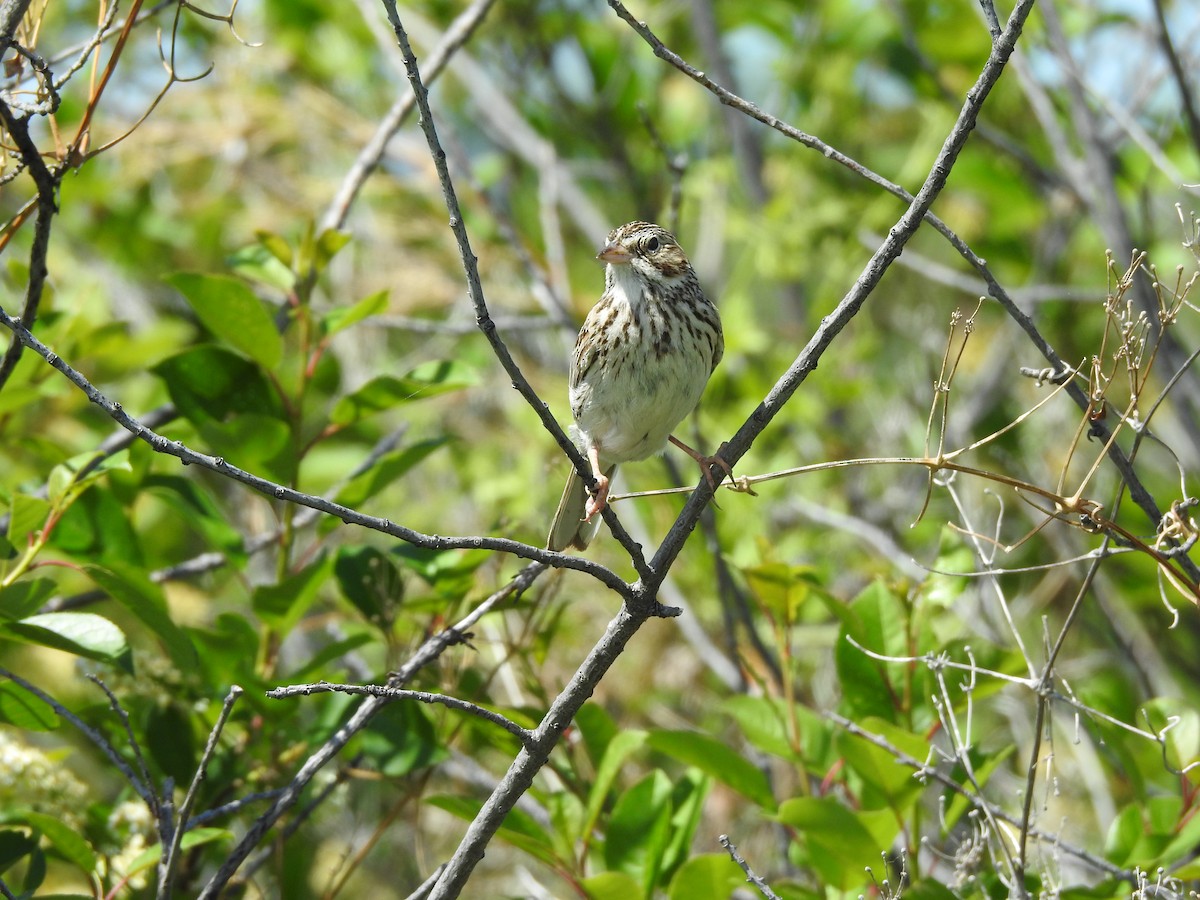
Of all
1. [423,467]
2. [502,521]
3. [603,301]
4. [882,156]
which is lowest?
[502,521]

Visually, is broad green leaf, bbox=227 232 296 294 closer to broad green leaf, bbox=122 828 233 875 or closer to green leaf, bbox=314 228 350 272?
green leaf, bbox=314 228 350 272

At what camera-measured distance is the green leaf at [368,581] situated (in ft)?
9.82

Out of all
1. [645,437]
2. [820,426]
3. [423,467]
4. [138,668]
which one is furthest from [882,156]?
[138,668]

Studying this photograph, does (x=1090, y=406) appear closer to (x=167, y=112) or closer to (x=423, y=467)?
(x=423, y=467)

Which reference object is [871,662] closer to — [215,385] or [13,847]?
[215,385]

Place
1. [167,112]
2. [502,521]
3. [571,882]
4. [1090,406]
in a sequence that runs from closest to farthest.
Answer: [1090,406], [571,882], [502,521], [167,112]

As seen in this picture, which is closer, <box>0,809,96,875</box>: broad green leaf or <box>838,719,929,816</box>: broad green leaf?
<box>0,809,96,875</box>: broad green leaf

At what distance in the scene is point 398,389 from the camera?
3.01 m

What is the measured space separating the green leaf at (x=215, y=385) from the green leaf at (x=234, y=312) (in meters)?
0.11

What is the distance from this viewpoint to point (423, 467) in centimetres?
613

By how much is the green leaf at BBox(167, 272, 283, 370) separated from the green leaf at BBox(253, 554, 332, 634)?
51cm

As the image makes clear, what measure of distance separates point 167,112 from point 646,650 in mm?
3764

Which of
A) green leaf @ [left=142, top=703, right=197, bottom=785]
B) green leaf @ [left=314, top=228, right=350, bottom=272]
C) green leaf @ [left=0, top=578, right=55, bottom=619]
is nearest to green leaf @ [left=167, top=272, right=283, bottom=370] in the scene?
green leaf @ [left=314, top=228, right=350, bottom=272]

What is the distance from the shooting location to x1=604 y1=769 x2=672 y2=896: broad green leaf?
269cm
